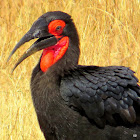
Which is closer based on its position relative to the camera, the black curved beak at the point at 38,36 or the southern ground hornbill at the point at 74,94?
the southern ground hornbill at the point at 74,94

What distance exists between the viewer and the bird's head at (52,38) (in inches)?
156

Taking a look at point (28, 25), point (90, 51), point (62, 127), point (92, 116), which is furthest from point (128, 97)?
point (28, 25)

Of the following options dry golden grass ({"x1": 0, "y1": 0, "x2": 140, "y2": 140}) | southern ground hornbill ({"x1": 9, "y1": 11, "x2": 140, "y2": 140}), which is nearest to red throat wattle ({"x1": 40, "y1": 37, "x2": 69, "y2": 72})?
southern ground hornbill ({"x1": 9, "y1": 11, "x2": 140, "y2": 140})

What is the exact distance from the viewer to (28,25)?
20.4 feet

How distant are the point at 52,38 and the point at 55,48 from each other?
0.11m

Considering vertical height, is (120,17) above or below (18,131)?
above

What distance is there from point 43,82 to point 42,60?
225mm

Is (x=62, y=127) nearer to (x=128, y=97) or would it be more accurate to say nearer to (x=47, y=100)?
(x=47, y=100)

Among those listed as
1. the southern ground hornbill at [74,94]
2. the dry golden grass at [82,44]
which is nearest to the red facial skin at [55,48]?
the southern ground hornbill at [74,94]

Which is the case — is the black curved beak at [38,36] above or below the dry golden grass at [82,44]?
above

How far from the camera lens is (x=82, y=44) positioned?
18.8 feet

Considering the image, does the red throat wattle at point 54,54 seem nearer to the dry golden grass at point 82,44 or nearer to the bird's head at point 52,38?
the bird's head at point 52,38

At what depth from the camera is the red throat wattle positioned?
4027 millimetres

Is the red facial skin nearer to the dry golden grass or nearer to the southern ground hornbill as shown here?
the southern ground hornbill
